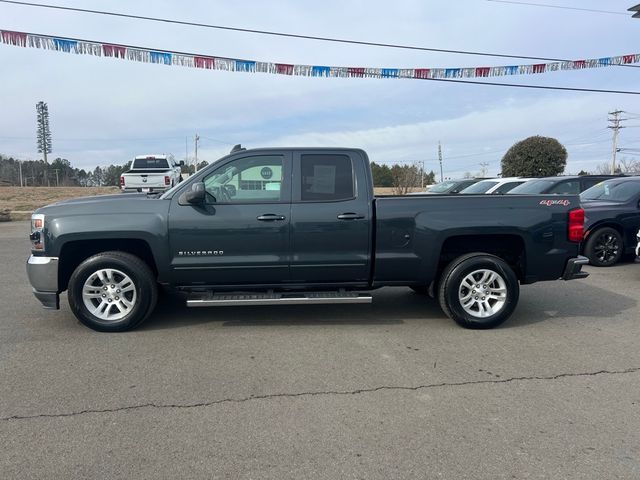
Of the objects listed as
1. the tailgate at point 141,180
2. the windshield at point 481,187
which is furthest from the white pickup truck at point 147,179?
the windshield at point 481,187

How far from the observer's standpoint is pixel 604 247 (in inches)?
359

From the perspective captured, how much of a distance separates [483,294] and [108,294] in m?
4.05

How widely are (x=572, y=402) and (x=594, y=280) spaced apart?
5.01 meters

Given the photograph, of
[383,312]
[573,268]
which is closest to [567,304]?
[573,268]

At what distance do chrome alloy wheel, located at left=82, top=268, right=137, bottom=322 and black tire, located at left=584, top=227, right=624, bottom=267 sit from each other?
7979mm

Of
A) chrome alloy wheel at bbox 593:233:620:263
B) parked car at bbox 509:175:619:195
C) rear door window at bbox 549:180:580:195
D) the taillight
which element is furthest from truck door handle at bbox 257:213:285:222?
rear door window at bbox 549:180:580:195

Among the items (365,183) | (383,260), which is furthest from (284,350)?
(365,183)

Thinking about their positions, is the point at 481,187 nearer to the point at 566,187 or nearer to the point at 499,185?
the point at 499,185

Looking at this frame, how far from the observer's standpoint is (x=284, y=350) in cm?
469

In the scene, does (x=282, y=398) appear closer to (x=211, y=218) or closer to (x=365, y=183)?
(x=211, y=218)

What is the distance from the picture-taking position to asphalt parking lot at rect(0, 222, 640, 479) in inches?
114

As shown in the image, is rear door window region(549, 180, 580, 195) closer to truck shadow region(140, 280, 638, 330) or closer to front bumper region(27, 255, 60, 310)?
truck shadow region(140, 280, 638, 330)

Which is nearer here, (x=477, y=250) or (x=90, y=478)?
(x=90, y=478)

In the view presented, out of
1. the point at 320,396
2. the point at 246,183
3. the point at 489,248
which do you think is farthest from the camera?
the point at 489,248
